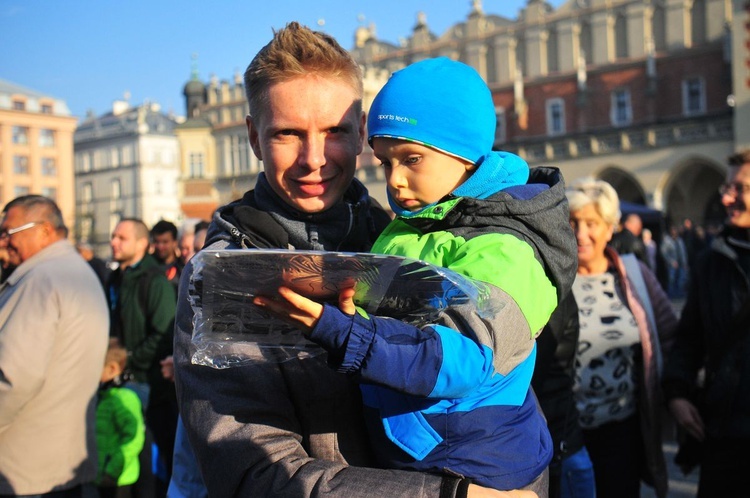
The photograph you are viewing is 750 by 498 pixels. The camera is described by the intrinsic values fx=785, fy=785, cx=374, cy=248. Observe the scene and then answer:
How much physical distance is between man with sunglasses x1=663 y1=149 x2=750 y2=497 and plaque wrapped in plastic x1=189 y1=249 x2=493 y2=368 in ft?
9.18

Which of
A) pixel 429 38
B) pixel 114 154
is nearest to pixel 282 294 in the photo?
pixel 429 38

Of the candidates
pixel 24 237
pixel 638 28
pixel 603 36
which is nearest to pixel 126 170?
pixel 603 36

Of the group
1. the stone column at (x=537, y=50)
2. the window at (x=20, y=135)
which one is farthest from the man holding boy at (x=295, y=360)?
the window at (x=20, y=135)

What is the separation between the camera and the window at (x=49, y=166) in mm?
76750

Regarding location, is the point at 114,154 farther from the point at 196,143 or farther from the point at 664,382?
the point at 664,382

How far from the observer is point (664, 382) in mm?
4188

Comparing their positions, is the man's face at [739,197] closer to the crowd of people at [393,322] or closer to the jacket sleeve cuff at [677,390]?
the jacket sleeve cuff at [677,390]

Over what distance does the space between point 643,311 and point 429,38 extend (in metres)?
44.2

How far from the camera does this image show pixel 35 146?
7644 centimetres

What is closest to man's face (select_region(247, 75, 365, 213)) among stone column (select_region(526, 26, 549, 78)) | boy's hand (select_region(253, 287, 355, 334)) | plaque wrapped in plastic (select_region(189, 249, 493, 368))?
plaque wrapped in plastic (select_region(189, 249, 493, 368))

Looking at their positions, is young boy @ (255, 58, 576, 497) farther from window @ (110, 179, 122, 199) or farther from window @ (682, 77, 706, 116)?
window @ (110, 179, 122, 199)

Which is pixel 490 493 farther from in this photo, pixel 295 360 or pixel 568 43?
pixel 568 43

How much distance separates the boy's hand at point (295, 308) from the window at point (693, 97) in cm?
3838

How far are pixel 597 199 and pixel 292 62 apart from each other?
2837 millimetres
